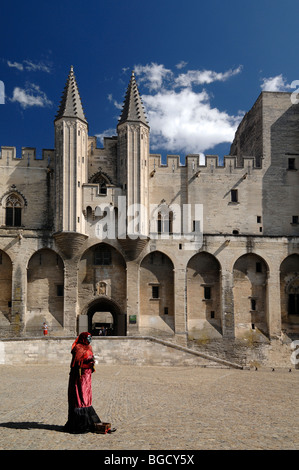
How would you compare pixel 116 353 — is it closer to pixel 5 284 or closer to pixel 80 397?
pixel 5 284

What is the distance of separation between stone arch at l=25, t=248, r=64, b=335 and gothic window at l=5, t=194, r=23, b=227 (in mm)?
2976

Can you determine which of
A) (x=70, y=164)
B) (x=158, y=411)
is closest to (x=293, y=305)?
(x=70, y=164)

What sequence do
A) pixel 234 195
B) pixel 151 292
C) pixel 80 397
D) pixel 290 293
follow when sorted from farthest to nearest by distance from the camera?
pixel 234 195 → pixel 290 293 → pixel 151 292 → pixel 80 397

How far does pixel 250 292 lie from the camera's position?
123ft

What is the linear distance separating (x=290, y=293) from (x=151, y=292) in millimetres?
10633

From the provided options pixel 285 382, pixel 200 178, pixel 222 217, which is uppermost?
pixel 200 178

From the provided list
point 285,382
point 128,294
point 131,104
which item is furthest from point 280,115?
point 285,382

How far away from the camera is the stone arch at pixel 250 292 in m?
36.9

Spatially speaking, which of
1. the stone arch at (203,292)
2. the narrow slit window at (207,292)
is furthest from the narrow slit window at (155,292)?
the narrow slit window at (207,292)

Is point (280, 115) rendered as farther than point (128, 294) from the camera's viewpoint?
Yes

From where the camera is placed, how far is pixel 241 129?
45469 millimetres

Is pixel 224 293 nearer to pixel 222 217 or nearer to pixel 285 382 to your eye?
pixel 222 217

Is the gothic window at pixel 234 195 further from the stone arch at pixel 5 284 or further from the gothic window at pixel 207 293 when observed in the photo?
the stone arch at pixel 5 284

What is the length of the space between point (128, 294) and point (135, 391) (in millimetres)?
16243
